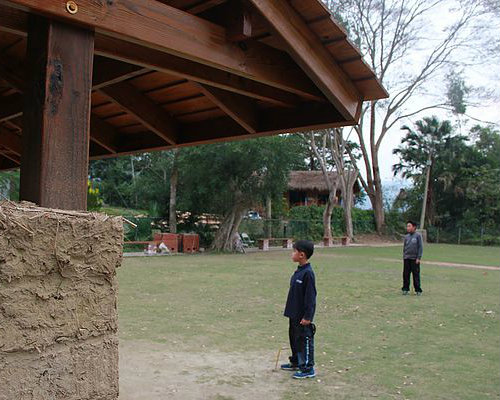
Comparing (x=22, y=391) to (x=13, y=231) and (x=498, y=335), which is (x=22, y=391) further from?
(x=498, y=335)

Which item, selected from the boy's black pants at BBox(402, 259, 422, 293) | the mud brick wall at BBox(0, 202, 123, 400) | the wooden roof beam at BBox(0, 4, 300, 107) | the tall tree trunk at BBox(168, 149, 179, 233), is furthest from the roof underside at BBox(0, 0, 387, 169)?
the tall tree trunk at BBox(168, 149, 179, 233)

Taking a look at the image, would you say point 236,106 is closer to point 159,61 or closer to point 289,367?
point 159,61

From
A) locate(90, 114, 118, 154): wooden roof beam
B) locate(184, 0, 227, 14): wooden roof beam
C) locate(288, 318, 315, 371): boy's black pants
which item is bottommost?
locate(288, 318, 315, 371): boy's black pants

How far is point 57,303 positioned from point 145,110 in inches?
109

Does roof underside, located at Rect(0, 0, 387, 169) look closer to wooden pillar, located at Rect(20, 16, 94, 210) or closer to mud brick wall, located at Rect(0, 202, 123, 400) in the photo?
wooden pillar, located at Rect(20, 16, 94, 210)

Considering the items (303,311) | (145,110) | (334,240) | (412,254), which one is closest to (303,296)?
(303,311)

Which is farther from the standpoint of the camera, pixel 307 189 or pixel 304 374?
pixel 307 189

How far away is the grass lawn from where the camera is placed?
18.8 feet

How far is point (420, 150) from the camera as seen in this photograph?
151 ft

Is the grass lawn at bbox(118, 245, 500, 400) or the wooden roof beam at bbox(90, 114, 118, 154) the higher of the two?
the wooden roof beam at bbox(90, 114, 118, 154)

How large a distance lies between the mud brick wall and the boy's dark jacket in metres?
3.34

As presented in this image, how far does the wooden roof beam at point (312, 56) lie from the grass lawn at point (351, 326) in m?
2.87

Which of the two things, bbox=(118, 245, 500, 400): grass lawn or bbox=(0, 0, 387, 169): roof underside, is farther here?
bbox=(118, 245, 500, 400): grass lawn

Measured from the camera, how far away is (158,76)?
4531 mm
